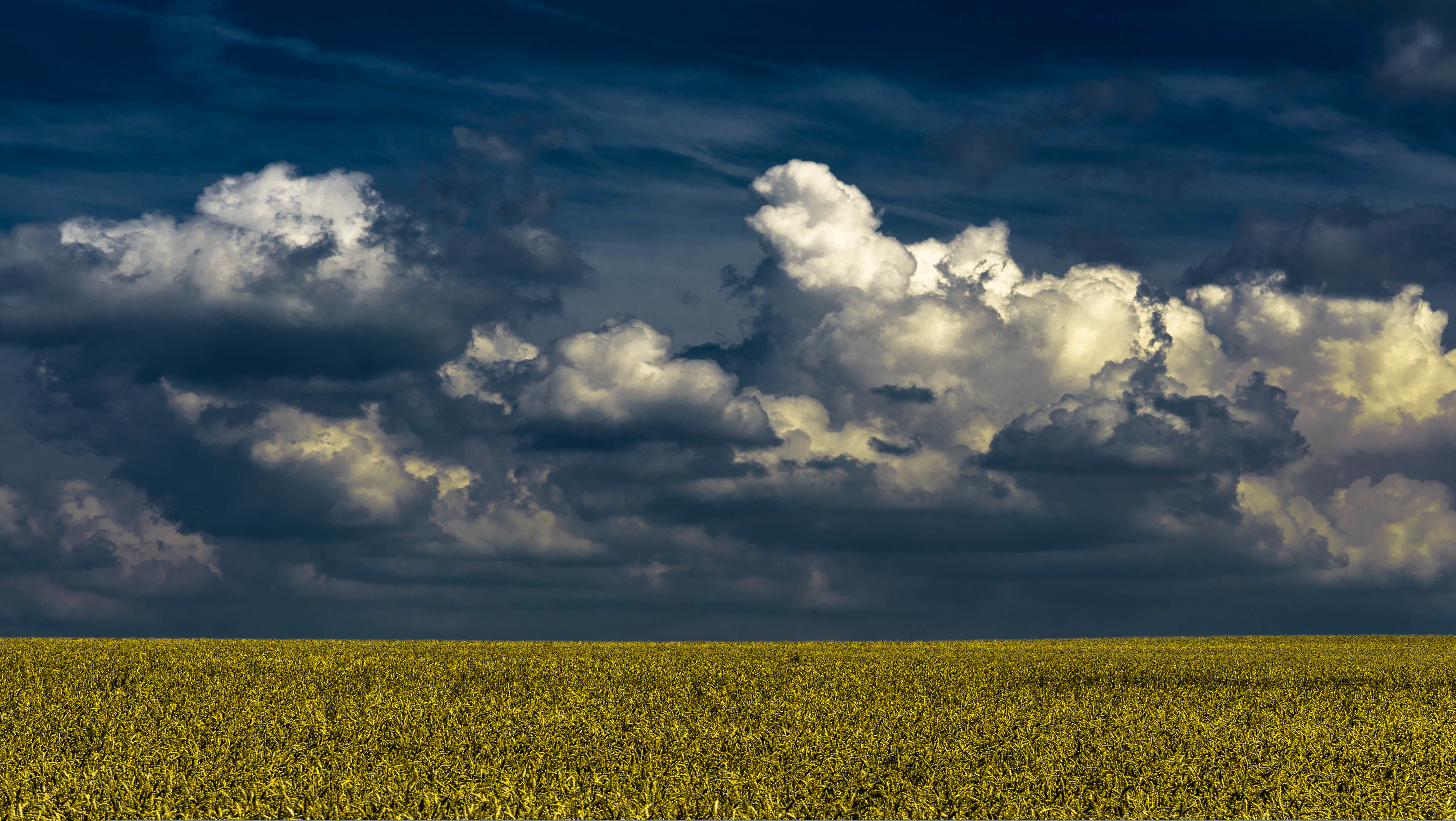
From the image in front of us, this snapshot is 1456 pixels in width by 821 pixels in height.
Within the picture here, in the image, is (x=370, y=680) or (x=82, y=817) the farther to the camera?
(x=370, y=680)

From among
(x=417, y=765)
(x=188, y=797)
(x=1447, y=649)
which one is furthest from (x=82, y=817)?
(x=1447, y=649)

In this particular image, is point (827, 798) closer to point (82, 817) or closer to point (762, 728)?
point (762, 728)

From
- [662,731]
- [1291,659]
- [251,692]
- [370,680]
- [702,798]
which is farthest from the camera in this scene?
[1291,659]

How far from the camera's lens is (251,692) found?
23.7 metres

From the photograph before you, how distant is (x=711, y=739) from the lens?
55.2 ft

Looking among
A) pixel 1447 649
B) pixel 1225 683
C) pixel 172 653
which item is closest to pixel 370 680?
pixel 172 653

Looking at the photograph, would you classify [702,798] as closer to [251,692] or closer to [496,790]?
[496,790]

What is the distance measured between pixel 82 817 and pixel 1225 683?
27.2 m

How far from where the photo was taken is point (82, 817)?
40.1 ft

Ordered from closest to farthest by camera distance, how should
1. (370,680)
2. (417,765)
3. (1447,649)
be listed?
(417,765) < (370,680) < (1447,649)

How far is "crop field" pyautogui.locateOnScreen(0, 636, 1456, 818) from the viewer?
12539 millimetres

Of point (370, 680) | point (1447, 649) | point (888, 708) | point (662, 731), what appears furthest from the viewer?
point (1447, 649)

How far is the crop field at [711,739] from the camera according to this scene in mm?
12539

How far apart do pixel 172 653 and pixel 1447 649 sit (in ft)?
184
